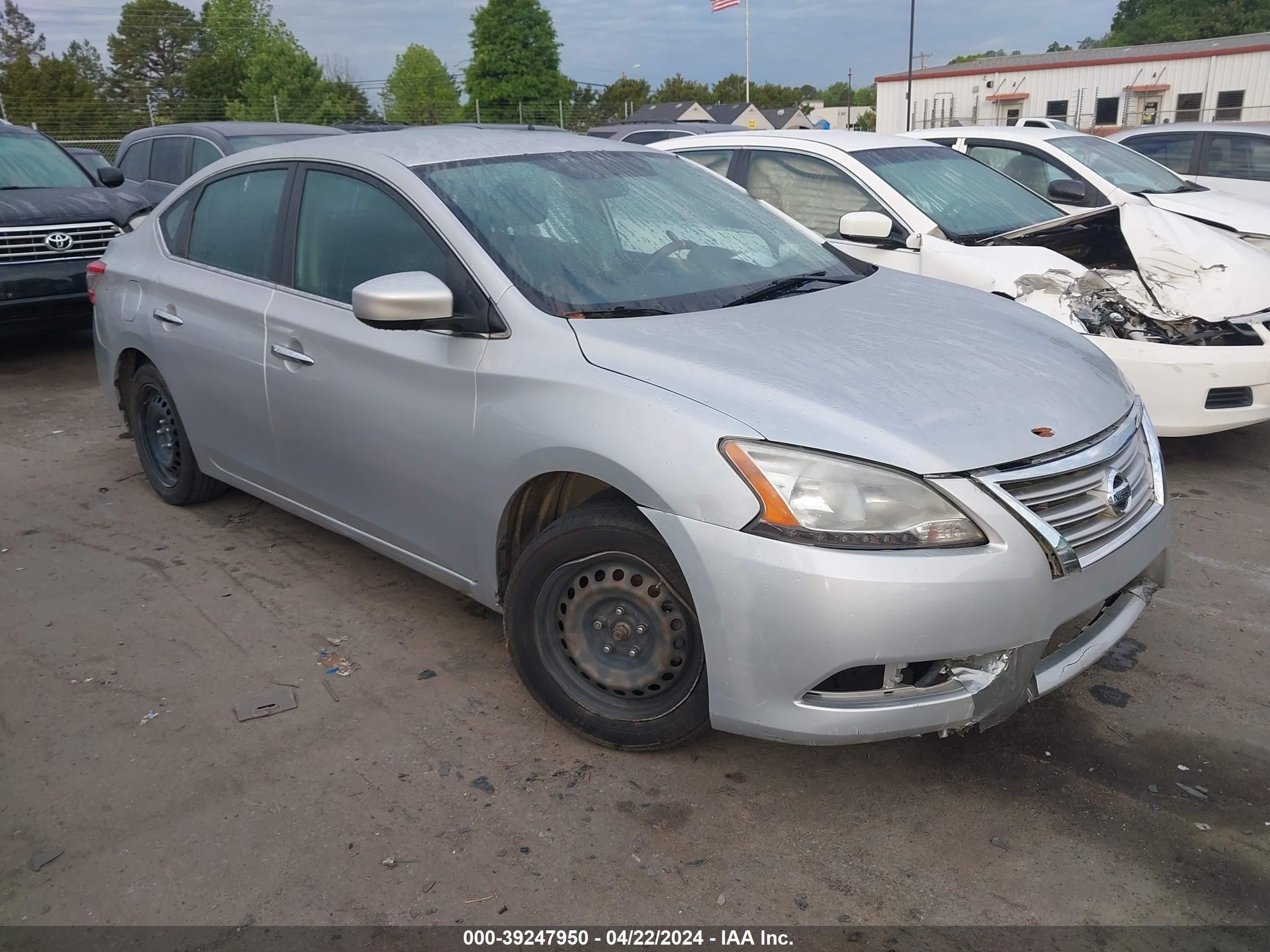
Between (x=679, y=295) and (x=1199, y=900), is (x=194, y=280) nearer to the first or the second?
(x=679, y=295)

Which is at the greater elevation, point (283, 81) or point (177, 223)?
point (283, 81)

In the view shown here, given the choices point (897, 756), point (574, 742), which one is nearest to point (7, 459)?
point (574, 742)

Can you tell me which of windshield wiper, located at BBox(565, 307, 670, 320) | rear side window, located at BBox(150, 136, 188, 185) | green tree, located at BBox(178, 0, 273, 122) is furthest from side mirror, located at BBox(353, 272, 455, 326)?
green tree, located at BBox(178, 0, 273, 122)

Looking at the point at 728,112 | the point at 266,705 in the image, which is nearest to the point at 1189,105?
the point at 728,112

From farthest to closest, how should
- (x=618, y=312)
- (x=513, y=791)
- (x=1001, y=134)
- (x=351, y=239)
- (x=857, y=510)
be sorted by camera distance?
(x=1001, y=134) < (x=351, y=239) < (x=618, y=312) < (x=513, y=791) < (x=857, y=510)

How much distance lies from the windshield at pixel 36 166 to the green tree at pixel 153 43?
7772cm

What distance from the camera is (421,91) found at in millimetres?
70938

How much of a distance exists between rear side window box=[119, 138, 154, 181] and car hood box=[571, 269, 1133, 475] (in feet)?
33.4

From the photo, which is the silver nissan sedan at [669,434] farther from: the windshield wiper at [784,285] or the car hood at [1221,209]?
the car hood at [1221,209]

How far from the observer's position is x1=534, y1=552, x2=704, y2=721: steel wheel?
9.34ft

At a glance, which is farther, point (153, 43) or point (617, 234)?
point (153, 43)

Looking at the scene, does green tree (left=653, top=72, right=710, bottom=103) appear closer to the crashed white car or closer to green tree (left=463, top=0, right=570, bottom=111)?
green tree (left=463, top=0, right=570, bottom=111)

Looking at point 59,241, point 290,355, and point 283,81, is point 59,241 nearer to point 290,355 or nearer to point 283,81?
point 290,355

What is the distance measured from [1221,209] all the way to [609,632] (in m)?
7.68
